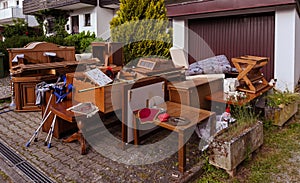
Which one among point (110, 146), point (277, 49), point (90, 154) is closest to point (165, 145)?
point (110, 146)

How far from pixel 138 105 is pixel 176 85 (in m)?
0.72

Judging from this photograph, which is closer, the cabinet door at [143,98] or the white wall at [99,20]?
the cabinet door at [143,98]

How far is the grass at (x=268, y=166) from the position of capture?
301 cm

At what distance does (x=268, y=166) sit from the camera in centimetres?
325

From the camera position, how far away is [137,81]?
12.5ft

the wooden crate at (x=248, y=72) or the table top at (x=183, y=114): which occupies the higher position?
the wooden crate at (x=248, y=72)

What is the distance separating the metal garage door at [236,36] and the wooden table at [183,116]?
4.24 m

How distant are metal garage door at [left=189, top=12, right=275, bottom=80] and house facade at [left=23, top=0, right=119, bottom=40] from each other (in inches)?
292

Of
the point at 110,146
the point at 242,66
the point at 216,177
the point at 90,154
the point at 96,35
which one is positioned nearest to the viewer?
the point at 216,177

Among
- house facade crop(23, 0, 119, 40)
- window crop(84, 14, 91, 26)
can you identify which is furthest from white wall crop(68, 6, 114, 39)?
window crop(84, 14, 91, 26)

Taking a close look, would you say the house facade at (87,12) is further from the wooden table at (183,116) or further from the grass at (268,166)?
the grass at (268,166)

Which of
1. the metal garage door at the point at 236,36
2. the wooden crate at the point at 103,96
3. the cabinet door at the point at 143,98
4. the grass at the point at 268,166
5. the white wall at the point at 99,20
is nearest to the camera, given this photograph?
the grass at the point at 268,166

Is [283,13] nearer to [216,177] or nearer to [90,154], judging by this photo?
[216,177]

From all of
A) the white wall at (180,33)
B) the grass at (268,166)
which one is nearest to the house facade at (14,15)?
the white wall at (180,33)
